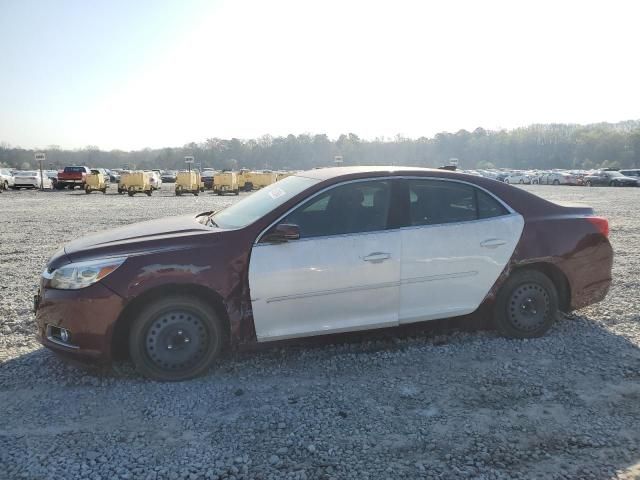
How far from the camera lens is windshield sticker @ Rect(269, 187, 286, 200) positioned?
4.71m

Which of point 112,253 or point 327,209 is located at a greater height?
point 327,209

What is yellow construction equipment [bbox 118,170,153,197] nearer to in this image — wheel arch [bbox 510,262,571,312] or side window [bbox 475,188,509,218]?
side window [bbox 475,188,509,218]

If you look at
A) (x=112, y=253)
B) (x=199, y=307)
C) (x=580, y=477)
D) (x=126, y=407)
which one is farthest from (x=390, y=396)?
(x=112, y=253)

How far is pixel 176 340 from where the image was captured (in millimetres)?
4055

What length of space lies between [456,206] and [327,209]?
1227mm

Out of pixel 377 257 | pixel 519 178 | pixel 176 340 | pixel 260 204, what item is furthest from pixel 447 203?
pixel 519 178

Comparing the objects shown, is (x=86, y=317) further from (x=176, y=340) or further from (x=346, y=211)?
(x=346, y=211)

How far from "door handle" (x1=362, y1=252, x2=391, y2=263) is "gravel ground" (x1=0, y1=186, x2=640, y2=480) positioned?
2.78 feet

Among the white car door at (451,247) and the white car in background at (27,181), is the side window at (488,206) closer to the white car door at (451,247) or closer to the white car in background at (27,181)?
the white car door at (451,247)

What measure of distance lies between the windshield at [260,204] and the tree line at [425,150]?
10618cm

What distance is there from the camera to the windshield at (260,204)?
14.6 feet

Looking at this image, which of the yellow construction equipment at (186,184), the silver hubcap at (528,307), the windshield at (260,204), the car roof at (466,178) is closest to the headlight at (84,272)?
the windshield at (260,204)

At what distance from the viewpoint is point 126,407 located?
3.66m

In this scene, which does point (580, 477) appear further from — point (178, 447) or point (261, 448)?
point (178, 447)
